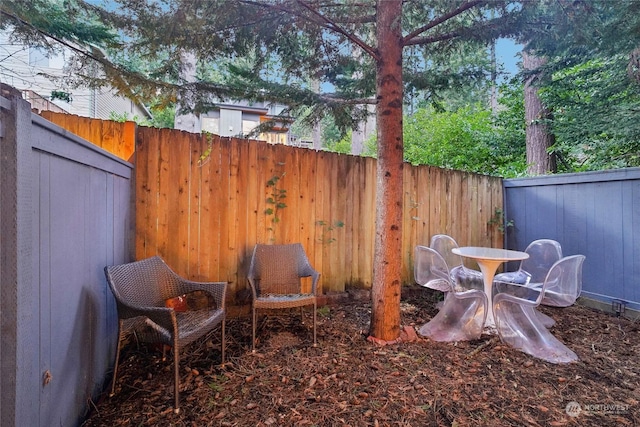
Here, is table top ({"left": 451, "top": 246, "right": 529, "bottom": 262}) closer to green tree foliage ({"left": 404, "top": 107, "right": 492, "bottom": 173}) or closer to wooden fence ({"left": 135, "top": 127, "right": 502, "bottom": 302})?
wooden fence ({"left": 135, "top": 127, "right": 502, "bottom": 302})

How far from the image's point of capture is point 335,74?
343 cm

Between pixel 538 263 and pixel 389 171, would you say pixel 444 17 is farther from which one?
pixel 538 263

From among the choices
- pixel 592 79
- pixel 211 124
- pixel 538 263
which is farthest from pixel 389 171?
pixel 211 124

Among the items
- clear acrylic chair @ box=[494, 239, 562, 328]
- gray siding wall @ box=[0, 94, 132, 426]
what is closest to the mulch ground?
gray siding wall @ box=[0, 94, 132, 426]

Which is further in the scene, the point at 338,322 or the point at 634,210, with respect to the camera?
the point at 634,210

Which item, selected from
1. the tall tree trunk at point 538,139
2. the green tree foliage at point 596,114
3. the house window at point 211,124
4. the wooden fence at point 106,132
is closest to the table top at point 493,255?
the green tree foliage at point 596,114

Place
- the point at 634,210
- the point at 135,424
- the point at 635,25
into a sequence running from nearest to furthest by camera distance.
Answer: the point at 135,424 < the point at 635,25 < the point at 634,210

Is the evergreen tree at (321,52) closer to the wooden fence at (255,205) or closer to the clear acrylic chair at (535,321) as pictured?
the wooden fence at (255,205)

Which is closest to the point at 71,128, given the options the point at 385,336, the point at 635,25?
the point at 385,336

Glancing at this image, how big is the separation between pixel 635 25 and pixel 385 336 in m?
3.30

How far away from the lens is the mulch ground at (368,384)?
5.42 feet

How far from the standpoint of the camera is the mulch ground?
1.65m

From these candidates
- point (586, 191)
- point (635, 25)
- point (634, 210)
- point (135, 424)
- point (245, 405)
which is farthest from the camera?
point (586, 191)

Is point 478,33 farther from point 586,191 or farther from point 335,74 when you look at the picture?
point 586,191
